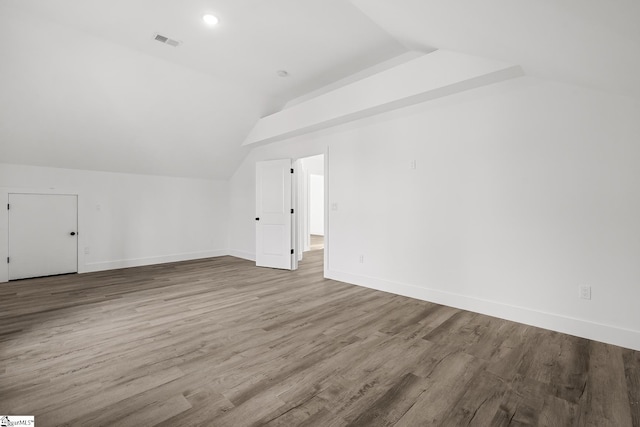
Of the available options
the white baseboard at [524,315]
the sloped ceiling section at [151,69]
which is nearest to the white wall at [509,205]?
the white baseboard at [524,315]

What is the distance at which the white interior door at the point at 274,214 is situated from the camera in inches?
219

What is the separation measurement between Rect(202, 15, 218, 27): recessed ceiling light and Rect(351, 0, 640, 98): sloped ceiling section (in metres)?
1.58

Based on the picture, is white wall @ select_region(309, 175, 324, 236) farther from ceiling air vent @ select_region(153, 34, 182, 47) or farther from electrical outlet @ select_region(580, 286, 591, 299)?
electrical outlet @ select_region(580, 286, 591, 299)

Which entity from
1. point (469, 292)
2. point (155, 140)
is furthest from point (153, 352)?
point (155, 140)

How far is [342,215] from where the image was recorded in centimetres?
467

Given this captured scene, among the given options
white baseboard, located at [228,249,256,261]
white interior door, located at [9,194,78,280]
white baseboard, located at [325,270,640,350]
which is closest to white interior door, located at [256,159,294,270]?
white baseboard, located at [228,249,256,261]

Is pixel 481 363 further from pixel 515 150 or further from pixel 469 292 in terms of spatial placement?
pixel 515 150

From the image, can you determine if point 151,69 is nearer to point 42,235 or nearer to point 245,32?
point 245,32

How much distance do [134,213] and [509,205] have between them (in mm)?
6431

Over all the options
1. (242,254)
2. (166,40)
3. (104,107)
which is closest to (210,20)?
(166,40)

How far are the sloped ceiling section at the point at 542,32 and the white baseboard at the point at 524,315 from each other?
6.43 feet

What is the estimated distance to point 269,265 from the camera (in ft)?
19.1

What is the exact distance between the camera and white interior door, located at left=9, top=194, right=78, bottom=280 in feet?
15.9

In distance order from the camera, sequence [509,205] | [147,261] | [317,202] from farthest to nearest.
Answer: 1. [317,202]
2. [147,261]
3. [509,205]
